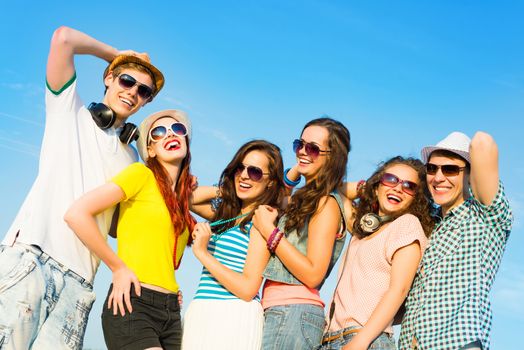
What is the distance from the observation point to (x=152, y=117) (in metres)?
6.50

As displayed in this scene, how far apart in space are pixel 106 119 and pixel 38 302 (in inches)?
80.0

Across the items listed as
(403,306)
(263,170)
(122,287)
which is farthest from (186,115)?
(403,306)

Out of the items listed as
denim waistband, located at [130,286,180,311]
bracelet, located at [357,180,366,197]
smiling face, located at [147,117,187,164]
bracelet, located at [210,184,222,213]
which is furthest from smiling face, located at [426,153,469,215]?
denim waistband, located at [130,286,180,311]

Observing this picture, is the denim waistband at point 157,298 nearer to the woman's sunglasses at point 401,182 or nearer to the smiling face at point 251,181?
the smiling face at point 251,181

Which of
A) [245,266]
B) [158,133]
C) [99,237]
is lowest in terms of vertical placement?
[245,266]

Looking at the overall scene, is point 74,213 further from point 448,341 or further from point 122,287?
point 448,341

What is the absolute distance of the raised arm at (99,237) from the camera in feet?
16.8

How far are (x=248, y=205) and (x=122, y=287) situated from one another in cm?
182

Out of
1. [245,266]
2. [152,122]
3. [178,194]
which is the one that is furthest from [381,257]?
[152,122]

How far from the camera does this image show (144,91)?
21.1ft

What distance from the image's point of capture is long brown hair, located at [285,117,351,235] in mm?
5746

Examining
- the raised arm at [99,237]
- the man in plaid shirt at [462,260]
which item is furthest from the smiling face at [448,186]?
the raised arm at [99,237]

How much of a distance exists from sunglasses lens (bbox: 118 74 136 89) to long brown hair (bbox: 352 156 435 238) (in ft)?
9.61

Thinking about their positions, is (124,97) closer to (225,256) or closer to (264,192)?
(264,192)
